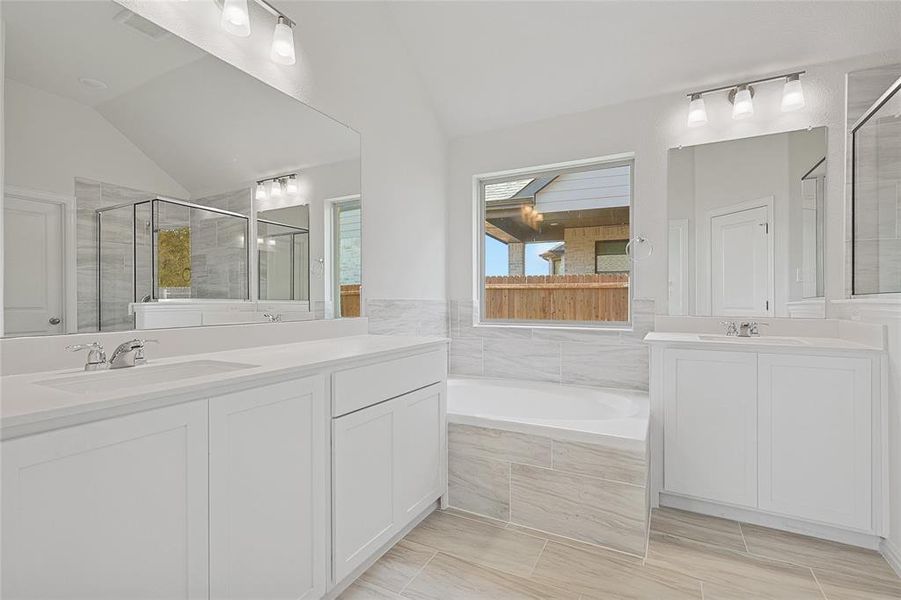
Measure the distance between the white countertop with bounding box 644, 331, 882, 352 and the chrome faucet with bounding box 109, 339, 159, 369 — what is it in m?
2.23

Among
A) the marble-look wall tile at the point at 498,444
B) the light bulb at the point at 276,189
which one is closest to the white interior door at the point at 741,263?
the marble-look wall tile at the point at 498,444

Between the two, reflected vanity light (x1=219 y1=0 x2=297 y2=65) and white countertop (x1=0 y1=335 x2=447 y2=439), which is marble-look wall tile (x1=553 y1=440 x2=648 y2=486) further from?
reflected vanity light (x1=219 y1=0 x2=297 y2=65)

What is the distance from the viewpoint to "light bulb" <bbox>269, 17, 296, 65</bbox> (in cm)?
209

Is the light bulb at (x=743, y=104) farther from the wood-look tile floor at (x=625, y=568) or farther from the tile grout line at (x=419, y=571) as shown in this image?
the tile grout line at (x=419, y=571)

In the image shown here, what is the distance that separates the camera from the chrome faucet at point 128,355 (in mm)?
1414

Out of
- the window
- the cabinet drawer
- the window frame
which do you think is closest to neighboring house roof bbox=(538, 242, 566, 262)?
the window

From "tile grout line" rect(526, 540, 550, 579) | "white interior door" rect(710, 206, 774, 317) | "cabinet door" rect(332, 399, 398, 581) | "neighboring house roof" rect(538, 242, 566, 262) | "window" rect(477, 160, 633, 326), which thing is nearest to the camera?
"cabinet door" rect(332, 399, 398, 581)

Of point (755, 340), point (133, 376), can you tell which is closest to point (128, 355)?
point (133, 376)

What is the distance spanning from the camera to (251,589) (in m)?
1.31

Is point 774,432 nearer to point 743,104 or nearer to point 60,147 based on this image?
point 743,104

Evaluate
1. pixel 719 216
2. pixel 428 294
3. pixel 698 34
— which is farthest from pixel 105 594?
pixel 698 34

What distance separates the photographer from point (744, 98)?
2.62 m

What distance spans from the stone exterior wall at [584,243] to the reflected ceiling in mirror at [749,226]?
1.40 feet

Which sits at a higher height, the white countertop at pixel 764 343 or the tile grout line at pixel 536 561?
the white countertop at pixel 764 343
